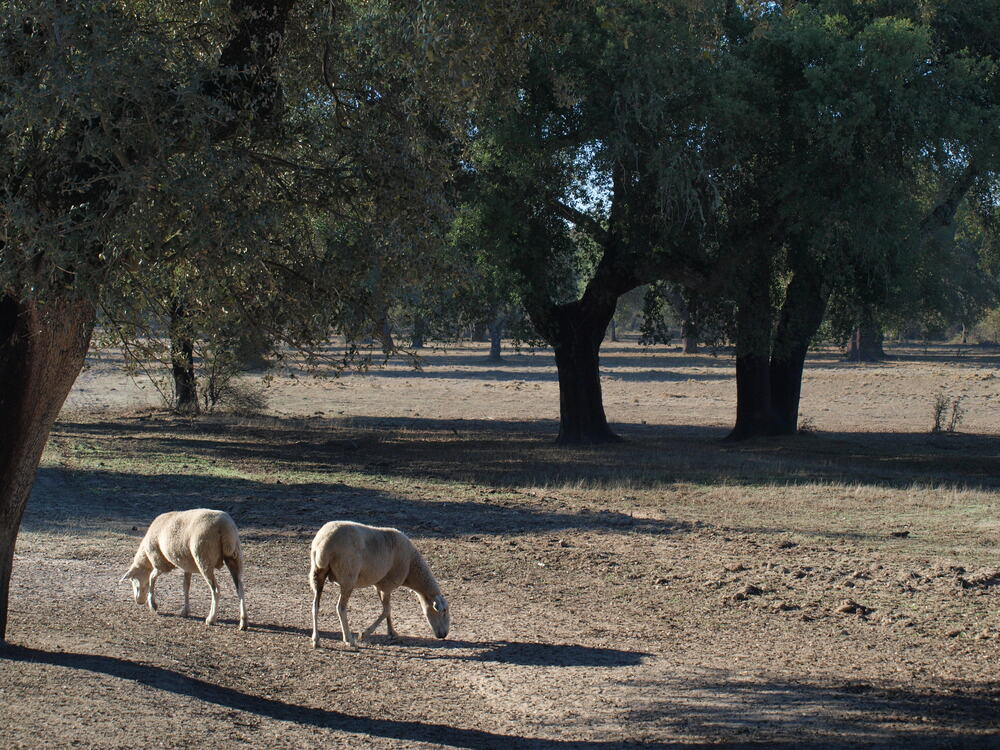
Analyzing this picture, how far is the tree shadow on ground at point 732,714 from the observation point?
6.49 metres

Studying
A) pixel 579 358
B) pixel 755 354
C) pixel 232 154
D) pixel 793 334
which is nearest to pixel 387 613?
pixel 232 154

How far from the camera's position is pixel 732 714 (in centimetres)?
698

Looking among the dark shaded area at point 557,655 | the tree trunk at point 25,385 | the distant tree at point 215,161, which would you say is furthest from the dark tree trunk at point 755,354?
the tree trunk at point 25,385

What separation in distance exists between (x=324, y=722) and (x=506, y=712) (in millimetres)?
1185

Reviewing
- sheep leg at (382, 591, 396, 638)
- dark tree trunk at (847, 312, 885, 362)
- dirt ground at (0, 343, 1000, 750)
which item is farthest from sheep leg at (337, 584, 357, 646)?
dark tree trunk at (847, 312, 885, 362)

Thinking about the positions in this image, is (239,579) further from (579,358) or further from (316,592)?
(579,358)

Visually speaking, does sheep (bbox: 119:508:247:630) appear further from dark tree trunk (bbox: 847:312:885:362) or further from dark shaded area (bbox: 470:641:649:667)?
dark tree trunk (bbox: 847:312:885:362)

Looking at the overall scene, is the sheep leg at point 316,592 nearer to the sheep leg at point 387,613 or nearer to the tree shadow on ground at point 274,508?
the sheep leg at point 387,613

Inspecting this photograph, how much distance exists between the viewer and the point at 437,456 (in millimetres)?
23719

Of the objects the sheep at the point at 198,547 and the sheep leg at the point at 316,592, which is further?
the sheep at the point at 198,547

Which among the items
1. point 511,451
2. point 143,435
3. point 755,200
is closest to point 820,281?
point 755,200

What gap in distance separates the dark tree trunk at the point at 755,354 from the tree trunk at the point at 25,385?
17.1 metres

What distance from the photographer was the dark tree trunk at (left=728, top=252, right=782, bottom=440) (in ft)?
76.3

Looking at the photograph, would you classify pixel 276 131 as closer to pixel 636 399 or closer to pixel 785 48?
pixel 785 48
